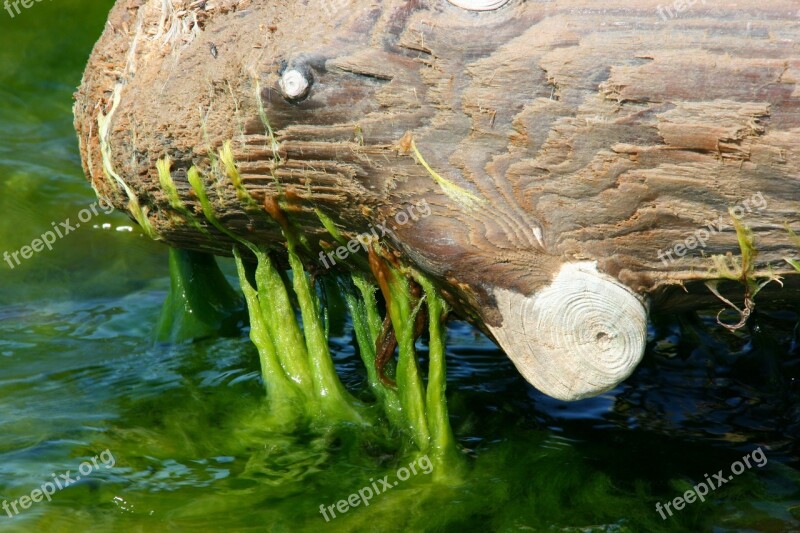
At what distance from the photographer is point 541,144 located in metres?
2.25

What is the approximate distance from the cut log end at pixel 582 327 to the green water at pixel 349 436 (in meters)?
0.73

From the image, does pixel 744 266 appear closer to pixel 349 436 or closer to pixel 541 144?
pixel 541 144

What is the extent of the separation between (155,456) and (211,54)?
1.44m

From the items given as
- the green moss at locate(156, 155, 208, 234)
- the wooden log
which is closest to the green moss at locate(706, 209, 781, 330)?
the wooden log

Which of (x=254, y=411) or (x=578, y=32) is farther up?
(x=578, y=32)

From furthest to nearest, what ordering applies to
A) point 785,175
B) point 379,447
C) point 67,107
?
point 67,107, point 379,447, point 785,175

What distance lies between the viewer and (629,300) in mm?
2309

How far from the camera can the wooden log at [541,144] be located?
209cm

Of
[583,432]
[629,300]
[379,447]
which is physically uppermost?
[629,300]

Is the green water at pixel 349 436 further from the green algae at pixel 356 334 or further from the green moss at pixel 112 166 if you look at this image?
the green moss at pixel 112 166

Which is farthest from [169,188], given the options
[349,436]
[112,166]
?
[349,436]

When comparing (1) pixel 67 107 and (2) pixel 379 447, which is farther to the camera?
(1) pixel 67 107

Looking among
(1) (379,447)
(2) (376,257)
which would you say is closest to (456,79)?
(2) (376,257)

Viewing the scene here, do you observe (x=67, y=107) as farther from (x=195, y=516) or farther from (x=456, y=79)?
(x=456, y=79)
